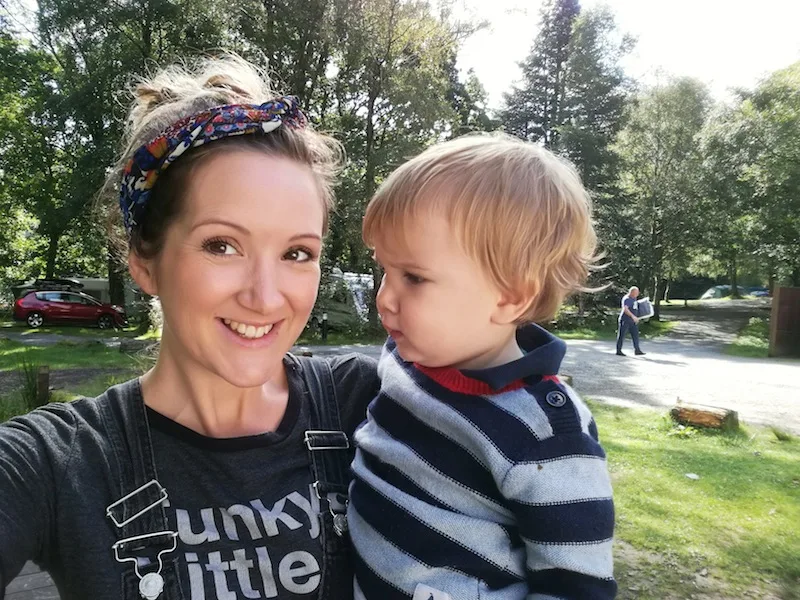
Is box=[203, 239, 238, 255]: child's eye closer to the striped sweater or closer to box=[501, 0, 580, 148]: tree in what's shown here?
the striped sweater

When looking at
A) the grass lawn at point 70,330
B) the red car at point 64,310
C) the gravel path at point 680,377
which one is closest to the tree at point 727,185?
the gravel path at point 680,377

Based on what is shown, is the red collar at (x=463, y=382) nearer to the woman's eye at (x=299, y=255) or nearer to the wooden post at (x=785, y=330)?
the woman's eye at (x=299, y=255)

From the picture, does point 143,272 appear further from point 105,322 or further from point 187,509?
point 105,322

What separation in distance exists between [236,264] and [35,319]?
2397 cm

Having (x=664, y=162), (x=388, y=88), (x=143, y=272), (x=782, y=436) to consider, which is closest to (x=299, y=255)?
(x=143, y=272)

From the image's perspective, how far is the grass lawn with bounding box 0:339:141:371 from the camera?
493 inches

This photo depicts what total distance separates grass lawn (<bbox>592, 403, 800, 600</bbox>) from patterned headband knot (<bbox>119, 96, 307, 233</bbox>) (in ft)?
12.1

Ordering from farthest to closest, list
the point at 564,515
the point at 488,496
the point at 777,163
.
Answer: the point at 777,163
the point at 488,496
the point at 564,515

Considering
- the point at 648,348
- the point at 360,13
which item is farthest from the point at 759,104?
the point at 360,13

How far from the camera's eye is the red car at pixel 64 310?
71.6 ft

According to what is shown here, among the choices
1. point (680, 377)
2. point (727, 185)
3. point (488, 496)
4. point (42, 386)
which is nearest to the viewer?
point (488, 496)

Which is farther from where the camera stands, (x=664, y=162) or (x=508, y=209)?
(x=664, y=162)

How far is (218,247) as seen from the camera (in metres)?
1.49

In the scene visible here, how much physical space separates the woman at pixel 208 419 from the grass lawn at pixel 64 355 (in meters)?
11.5
